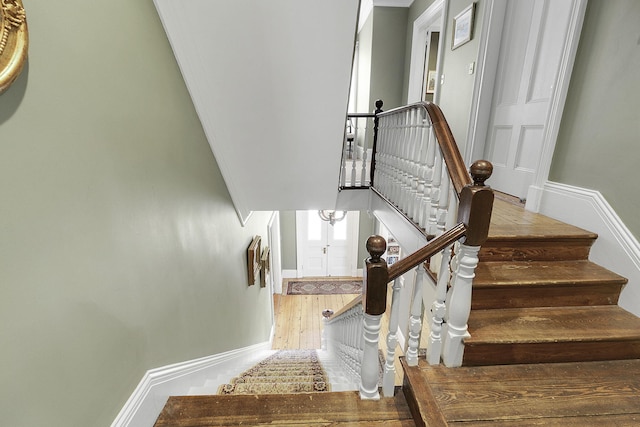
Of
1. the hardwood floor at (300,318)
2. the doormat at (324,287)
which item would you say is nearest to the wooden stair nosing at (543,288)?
the hardwood floor at (300,318)

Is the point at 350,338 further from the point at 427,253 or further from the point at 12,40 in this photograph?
the point at 12,40

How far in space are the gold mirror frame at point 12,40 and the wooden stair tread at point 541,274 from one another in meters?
1.87

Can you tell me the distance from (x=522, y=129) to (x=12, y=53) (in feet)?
10.0

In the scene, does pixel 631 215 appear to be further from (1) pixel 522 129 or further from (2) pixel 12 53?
(2) pixel 12 53

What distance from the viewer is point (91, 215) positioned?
99 cm

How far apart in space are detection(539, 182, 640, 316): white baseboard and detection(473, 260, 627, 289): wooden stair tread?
0.17 ft

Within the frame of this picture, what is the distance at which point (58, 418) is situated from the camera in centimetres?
85

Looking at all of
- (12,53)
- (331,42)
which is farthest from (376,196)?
(12,53)

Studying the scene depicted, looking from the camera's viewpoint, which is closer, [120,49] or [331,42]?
[120,49]

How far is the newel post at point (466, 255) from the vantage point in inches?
47.5

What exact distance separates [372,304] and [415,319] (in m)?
0.28

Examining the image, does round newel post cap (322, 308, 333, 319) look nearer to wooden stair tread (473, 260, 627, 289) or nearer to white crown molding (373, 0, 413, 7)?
wooden stair tread (473, 260, 627, 289)

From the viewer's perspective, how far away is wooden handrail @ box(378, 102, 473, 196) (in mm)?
1422

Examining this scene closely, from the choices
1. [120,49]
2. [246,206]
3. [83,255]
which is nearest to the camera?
[83,255]
